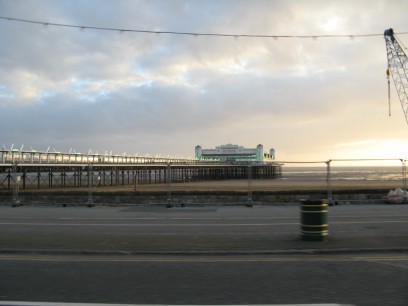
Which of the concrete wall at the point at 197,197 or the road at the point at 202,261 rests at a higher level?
the concrete wall at the point at 197,197

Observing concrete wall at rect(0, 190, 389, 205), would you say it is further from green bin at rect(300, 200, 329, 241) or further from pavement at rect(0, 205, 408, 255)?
green bin at rect(300, 200, 329, 241)

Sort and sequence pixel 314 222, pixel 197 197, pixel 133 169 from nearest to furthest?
1. pixel 314 222
2. pixel 197 197
3. pixel 133 169

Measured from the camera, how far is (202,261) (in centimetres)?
771

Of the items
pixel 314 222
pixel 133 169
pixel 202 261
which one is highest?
pixel 133 169

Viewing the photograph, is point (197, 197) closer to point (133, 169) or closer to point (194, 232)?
point (194, 232)

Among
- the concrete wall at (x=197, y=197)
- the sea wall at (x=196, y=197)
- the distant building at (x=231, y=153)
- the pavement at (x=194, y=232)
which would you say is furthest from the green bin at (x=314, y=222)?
the distant building at (x=231, y=153)

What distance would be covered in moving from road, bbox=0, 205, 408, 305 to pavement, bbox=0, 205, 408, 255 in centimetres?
3

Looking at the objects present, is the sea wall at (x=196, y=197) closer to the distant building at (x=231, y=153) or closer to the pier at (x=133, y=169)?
the pier at (x=133, y=169)

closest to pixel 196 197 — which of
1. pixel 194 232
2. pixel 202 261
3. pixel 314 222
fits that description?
pixel 194 232

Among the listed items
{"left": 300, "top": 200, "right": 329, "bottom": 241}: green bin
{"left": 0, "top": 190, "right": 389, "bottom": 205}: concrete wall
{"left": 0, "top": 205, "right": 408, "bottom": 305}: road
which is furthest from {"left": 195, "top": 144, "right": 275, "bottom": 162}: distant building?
{"left": 300, "top": 200, "right": 329, "bottom": 241}: green bin

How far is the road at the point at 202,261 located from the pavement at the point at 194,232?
0.09 feet

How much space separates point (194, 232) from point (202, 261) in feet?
11.2

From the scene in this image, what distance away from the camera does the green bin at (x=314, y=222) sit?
374 inches

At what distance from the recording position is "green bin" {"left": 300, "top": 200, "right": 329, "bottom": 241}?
374 inches
